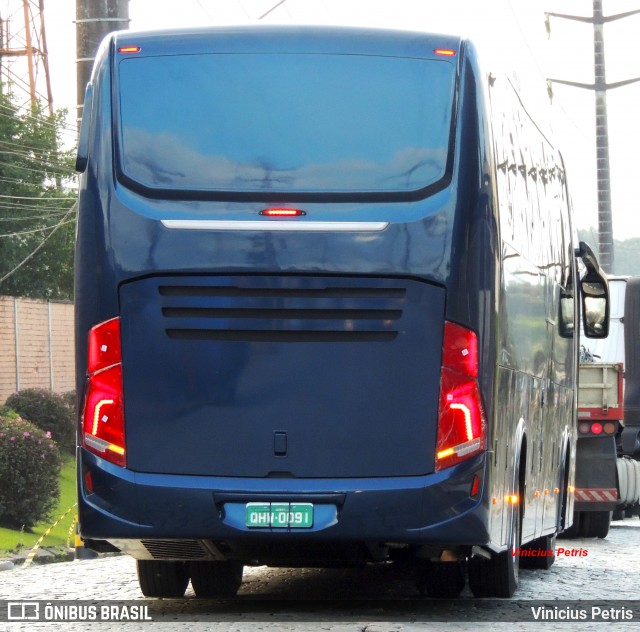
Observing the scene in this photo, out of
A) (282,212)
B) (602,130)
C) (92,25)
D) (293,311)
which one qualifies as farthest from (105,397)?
(602,130)

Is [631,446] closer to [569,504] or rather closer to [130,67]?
[569,504]

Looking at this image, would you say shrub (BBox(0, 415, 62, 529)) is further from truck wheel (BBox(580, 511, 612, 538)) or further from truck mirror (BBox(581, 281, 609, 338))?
truck mirror (BBox(581, 281, 609, 338))

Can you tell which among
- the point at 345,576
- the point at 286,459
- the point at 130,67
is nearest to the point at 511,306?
the point at 286,459

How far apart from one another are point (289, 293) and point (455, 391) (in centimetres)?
99

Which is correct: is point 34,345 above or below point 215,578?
below

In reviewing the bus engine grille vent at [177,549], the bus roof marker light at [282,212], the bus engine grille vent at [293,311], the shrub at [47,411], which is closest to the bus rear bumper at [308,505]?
the bus engine grille vent at [177,549]

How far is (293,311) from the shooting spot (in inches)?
328

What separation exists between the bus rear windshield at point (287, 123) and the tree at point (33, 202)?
Result: 33.3m

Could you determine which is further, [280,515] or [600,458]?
[600,458]

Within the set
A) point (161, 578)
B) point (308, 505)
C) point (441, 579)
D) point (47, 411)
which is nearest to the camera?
point (308, 505)

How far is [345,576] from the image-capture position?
12000mm

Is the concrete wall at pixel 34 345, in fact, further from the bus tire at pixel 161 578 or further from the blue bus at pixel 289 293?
the blue bus at pixel 289 293

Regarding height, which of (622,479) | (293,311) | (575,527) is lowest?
(575,527)

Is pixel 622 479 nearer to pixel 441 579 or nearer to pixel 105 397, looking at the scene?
pixel 441 579
